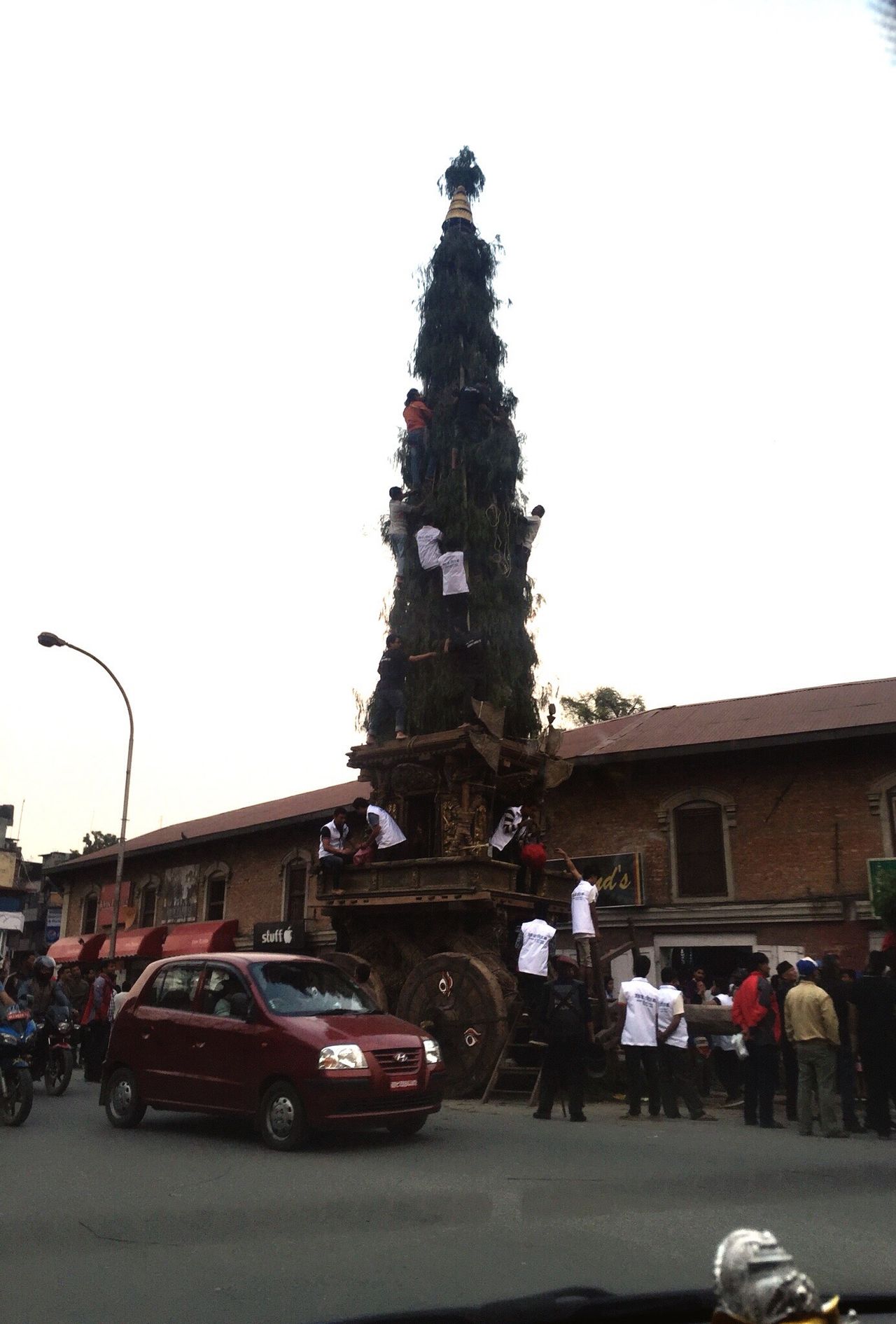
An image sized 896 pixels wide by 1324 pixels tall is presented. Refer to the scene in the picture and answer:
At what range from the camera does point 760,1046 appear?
12.3 m

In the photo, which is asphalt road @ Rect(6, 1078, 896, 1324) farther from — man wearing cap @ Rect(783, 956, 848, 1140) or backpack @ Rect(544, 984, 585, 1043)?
backpack @ Rect(544, 984, 585, 1043)

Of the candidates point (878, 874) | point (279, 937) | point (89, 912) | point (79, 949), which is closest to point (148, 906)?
point (79, 949)

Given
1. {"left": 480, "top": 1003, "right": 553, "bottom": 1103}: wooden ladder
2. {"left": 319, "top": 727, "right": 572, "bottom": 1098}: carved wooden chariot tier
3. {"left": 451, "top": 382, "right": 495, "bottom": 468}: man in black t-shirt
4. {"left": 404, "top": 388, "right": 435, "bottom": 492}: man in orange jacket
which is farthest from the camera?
{"left": 404, "top": 388, "right": 435, "bottom": 492}: man in orange jacket

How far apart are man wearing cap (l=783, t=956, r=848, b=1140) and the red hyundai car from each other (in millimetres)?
3714

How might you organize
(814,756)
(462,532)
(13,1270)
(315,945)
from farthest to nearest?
(315,945), (814,756), (462,532), (13,1270)

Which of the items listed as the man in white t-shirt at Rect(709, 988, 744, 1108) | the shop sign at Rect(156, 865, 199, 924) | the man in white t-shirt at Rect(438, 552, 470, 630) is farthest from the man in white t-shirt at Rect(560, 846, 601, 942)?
the shop sign at Rect(156, 865, 199, 924)

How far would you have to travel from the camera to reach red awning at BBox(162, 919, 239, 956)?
105ft

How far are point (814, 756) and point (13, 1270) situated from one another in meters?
18.4

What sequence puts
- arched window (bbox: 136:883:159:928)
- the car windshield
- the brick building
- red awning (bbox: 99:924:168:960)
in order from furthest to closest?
arched window (bbox: 136:883:159:928) < red awning (bbox: 99:924:168:960) < the brick building < the car windshield

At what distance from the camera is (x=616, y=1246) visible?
5.95 meters

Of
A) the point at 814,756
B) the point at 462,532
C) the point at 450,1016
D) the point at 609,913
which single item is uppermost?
the point at 462,532

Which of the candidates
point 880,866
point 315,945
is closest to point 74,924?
point 315,945

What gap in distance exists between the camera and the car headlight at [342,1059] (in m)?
9.41

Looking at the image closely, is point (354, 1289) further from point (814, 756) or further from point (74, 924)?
point (74, 924)
